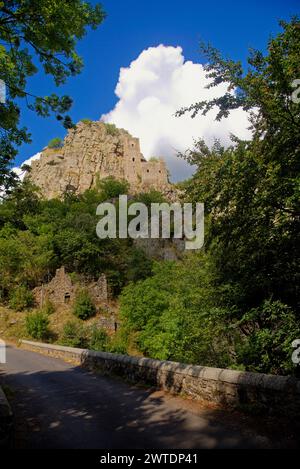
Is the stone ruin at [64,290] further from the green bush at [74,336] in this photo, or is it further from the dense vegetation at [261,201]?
the dense vegetation at [261,201]

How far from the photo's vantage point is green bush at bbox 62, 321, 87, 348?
28312 mm

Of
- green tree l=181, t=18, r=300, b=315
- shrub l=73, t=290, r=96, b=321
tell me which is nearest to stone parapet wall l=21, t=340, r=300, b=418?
green tree l=181, t=18, r=300, b=315

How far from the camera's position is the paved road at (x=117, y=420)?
503 centimetres

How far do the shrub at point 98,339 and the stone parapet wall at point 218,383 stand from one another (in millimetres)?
16847

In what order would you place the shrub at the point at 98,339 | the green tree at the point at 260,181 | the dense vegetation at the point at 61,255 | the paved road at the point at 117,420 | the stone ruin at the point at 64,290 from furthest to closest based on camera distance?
1. the dense vegetation at the point at 61,255
2. the stone ruin at the point at 64,290
3. the shrub at the point at 98,339
4. the green tree at the point at 260,181
5. the paved road at the point at 117,420

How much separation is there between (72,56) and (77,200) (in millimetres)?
73208

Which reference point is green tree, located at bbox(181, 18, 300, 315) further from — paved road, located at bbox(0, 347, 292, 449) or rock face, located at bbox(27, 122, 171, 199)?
rock face, located at bbox(27, 122, 171, 199)

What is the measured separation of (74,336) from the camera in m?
29.2

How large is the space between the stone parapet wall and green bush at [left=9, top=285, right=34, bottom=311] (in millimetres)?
28690

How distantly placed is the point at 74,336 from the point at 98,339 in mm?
2016

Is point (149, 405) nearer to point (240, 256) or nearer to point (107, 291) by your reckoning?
point (240, 256)

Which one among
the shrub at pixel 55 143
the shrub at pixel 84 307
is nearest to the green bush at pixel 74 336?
the shrub at pixel 84 307

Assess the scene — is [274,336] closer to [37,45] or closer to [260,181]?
[260,181]

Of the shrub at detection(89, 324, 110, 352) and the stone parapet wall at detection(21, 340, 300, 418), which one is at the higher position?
the stone parapet wall at detection(21, 340, 300, 418)
